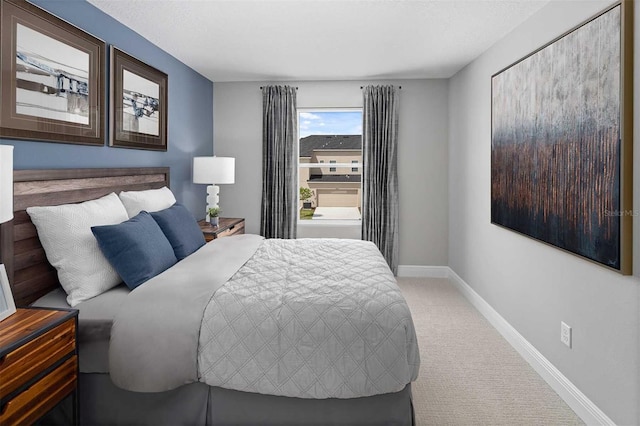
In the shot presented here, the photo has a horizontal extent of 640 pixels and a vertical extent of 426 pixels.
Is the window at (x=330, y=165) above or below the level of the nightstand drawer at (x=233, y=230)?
above

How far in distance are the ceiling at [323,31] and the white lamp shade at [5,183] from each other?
1701 mm

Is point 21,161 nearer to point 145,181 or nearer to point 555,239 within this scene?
point 145,181

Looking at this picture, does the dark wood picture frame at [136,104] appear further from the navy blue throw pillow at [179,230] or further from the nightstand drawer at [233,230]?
the nightstand drawer at [233,230]

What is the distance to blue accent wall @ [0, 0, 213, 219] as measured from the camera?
102 inches

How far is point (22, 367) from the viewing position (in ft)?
5.38

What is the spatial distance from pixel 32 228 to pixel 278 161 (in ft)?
Answer: 11.0

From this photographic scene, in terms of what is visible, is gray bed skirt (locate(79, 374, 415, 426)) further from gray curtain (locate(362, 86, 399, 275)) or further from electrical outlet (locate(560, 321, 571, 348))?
gray curtain (locate(362, 86, 399, 275))

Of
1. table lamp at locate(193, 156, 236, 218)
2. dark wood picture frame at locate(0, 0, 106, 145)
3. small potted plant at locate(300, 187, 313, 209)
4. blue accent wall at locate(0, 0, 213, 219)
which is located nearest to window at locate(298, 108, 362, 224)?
small potted plant at locate(300, 187, 313, 209)

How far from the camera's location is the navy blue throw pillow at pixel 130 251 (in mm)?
2422

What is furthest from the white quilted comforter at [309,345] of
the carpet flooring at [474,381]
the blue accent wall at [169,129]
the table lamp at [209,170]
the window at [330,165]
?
the window at [330,165]

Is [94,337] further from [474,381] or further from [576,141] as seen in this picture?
[576,141]

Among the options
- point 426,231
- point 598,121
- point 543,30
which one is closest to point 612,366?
point 598,121

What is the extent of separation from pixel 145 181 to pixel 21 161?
1302mm

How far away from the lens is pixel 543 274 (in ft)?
9.67
